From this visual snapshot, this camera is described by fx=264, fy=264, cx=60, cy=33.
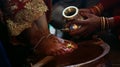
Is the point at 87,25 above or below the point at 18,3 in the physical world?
below

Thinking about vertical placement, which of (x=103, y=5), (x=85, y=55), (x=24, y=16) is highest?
(x=24, y=16)

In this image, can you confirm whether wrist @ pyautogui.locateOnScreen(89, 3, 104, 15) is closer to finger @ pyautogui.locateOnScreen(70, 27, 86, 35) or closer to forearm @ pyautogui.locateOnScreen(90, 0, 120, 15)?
forearm @ pyautogui.locateOnScreen(90, 0, 120, 15)

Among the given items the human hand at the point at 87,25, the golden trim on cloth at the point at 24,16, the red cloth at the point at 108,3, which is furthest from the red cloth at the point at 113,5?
the golden trim on cloth at the point at 24,16

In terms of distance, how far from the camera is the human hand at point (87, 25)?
1.00m

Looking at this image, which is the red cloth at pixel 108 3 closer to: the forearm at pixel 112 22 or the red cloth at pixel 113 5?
the red cloth at pixel 113 5

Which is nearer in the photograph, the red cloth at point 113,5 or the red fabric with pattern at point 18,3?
the red fabric with pattern at point 18,3

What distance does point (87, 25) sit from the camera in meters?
1.02

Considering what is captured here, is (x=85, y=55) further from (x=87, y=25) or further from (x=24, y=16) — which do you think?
(x=24, y=16)

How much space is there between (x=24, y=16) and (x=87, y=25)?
307mm

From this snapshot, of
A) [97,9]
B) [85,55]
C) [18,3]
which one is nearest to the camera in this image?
[18,3]

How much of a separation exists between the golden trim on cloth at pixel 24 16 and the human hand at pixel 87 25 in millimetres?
192

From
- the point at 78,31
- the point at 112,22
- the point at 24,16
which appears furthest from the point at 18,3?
the point at 112,22

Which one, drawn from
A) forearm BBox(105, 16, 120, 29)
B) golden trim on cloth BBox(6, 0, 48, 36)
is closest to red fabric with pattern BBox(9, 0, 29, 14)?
golden trim on cloth BBox(6, 0, 48, 36)

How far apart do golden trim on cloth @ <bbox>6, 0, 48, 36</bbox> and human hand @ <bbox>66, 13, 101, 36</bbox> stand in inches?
7.6
